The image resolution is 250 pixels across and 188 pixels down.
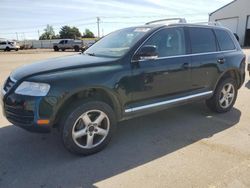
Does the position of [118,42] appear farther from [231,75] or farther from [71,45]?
[71,45]

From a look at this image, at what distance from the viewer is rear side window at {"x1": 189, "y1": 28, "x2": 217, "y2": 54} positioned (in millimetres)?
4605

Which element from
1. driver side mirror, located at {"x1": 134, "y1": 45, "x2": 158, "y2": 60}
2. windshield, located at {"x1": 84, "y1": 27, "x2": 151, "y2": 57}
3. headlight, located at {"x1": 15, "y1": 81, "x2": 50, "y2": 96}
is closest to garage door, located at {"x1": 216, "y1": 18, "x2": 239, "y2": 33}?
windshield, located at {"x1": 84, "y1": 27, "x2": 151, "y2": 57}

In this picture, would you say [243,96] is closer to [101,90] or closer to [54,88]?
[101,90]

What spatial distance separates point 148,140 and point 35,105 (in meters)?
1.87

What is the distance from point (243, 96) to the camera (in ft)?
22.5

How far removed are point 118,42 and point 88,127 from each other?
1.63 metres

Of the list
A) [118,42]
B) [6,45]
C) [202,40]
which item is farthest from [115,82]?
[6,45]

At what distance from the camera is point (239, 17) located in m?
39.9

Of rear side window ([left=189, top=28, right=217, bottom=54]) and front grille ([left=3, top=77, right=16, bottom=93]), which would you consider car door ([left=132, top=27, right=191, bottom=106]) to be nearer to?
rear side window ([left=189, top=28, right=217, bottom=54])

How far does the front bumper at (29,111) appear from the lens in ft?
10.2

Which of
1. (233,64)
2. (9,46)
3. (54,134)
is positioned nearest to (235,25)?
(9,46)

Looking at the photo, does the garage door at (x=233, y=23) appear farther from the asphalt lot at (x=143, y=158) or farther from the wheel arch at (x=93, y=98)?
the wheel arch at (x=93, y=98)

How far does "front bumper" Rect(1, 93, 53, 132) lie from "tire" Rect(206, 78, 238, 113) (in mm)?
3403

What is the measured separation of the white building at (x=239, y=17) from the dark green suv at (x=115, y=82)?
128ft
